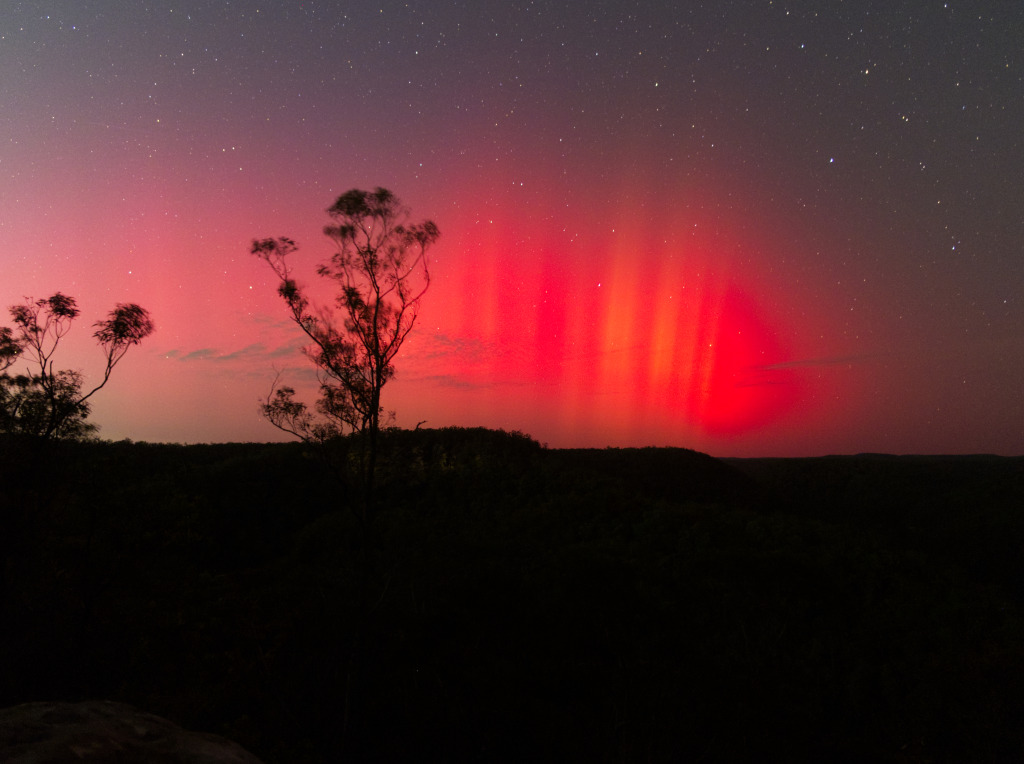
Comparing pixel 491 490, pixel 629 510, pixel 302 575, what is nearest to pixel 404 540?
pixel 302 575

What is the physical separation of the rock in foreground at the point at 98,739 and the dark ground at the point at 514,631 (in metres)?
6.90

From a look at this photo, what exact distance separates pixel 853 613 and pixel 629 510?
35.4 ft

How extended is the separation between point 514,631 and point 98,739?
14834 mm

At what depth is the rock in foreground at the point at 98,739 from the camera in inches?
135

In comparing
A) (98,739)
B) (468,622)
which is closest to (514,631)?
(468,622)

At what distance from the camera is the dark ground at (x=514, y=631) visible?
41.8 ft

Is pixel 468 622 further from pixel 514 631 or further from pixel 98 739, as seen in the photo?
pixel 98 739

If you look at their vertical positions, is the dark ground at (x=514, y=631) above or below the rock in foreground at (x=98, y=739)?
below

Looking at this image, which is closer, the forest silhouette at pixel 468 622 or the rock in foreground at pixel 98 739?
the rock in foreground at pixel 98 739

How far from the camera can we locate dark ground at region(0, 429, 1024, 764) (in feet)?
41.8

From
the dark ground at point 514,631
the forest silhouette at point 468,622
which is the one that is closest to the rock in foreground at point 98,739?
the forest silhouette at point 468,622

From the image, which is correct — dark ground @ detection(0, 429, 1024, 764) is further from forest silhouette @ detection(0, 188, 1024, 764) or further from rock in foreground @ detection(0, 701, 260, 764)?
rock in foreground @ detection(0, 701, 260, 764)

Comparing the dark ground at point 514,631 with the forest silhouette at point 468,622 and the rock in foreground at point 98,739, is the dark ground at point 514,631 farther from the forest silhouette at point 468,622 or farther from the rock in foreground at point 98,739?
the rock in foreground at point 98,739

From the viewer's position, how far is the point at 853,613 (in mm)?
17547
